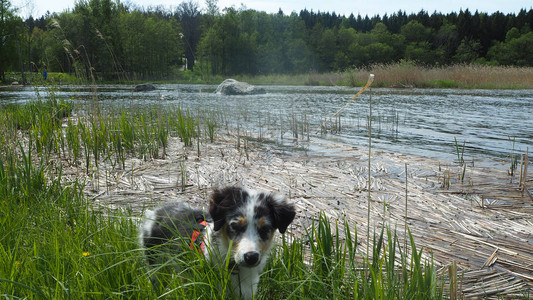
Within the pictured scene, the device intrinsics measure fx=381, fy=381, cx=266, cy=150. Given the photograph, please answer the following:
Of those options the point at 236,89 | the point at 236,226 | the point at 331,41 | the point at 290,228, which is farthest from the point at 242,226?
the point at 331,41

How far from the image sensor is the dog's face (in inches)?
92.6

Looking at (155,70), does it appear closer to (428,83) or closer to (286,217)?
(428,83)

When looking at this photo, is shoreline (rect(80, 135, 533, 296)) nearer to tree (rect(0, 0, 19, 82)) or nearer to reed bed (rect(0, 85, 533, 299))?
reed bed (rect(0, 85, 533, 299))

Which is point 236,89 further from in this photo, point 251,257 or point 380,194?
point 251,257

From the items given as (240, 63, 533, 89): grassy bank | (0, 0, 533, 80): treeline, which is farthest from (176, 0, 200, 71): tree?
(240, 63, 533, 89): grassy bank

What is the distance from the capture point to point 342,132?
1080cm

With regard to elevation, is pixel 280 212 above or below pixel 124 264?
above

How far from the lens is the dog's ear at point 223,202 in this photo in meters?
2.43

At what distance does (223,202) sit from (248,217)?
200 mm

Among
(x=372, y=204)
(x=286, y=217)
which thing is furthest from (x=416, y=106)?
(x=286, y=217)

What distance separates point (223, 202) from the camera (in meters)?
2.48

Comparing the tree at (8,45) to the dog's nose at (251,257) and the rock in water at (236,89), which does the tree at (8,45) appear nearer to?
the rock in water at (236,89)

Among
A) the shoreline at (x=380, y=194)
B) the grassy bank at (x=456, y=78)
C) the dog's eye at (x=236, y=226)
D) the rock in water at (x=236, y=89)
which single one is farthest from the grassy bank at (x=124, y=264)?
the grassy bank at (x=456, y=78)

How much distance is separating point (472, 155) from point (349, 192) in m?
4.02
